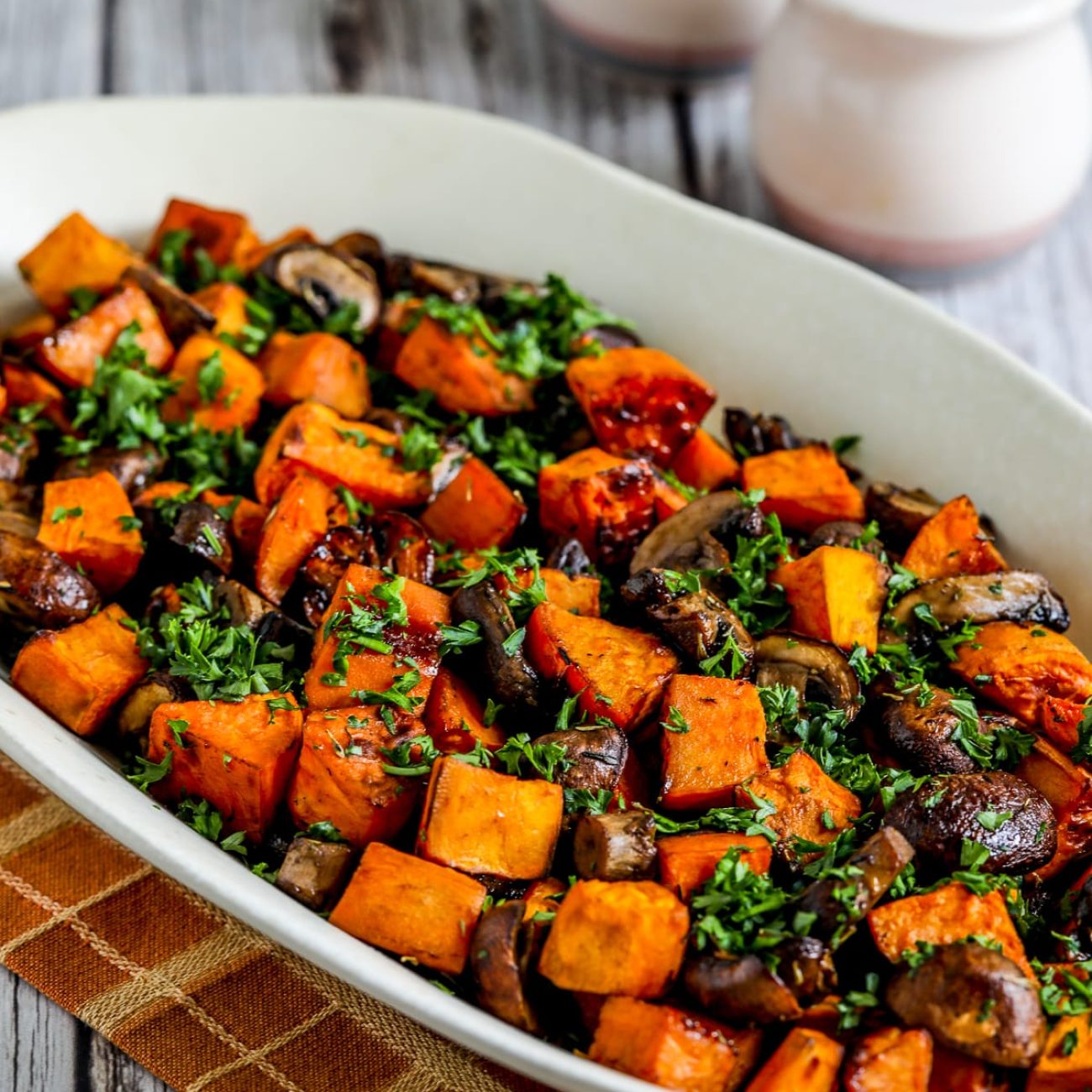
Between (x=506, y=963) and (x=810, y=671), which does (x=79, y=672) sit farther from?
(x=810, y=671)

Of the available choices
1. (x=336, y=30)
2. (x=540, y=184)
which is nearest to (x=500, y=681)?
(x=540, y=184)

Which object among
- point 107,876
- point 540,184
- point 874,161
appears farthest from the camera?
point 874,161

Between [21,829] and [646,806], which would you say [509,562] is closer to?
[646,806]

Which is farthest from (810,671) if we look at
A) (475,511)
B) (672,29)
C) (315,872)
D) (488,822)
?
(672,29)

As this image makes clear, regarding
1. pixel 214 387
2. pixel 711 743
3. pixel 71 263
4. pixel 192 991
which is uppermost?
pixel 71 263

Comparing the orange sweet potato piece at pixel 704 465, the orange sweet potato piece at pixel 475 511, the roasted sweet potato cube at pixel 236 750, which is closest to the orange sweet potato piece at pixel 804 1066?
the roasted sweet potato cube at pixel 236 750

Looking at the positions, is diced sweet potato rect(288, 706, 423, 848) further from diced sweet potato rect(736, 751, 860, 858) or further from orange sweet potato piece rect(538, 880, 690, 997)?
diced sweet potato rect(736, 751, 860, 858)

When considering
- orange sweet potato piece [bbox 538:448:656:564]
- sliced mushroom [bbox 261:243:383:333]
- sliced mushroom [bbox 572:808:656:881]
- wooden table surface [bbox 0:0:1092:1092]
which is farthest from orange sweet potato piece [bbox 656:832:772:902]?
wooden table surface [bbox 0:0:1092:1092]
